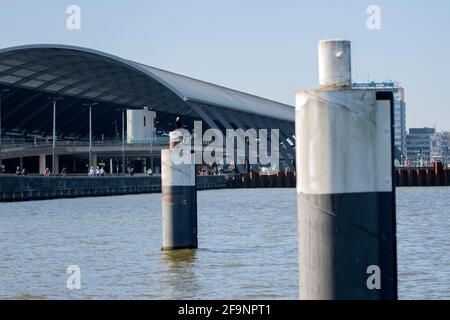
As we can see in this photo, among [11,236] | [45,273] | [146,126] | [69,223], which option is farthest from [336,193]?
[146,126]

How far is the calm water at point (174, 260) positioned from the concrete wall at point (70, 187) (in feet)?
85.7

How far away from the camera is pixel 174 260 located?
25.7 meters

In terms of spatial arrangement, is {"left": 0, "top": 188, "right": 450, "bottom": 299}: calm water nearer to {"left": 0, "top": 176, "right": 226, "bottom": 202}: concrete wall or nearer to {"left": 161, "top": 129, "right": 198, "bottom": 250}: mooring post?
{"left": 161, "top": 129, "right": 198, "bottom": 250}: mooring post

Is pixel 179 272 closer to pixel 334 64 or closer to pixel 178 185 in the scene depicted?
pixel 178 185

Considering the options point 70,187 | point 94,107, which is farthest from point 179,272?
point 94,107

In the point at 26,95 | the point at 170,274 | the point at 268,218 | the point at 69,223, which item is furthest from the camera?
the point at 26,95

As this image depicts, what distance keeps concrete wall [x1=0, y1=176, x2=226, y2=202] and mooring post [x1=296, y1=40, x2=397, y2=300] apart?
212 ft

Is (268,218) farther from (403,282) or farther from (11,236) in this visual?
(403,282)

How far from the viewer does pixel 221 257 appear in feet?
91.0

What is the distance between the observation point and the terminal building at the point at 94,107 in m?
112

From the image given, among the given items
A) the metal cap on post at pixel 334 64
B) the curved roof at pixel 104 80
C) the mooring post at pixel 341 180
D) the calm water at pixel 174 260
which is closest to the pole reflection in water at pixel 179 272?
the calm water at pixel 174 260

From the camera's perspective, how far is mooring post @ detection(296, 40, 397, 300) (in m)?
7.43

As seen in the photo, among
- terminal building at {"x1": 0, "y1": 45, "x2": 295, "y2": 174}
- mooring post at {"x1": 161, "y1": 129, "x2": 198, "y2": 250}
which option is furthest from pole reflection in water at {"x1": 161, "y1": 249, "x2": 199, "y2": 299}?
terminal building at {"x1": 0, "y1": 45, "x2": 295, "y2": 174}

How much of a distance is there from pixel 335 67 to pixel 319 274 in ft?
5.21
